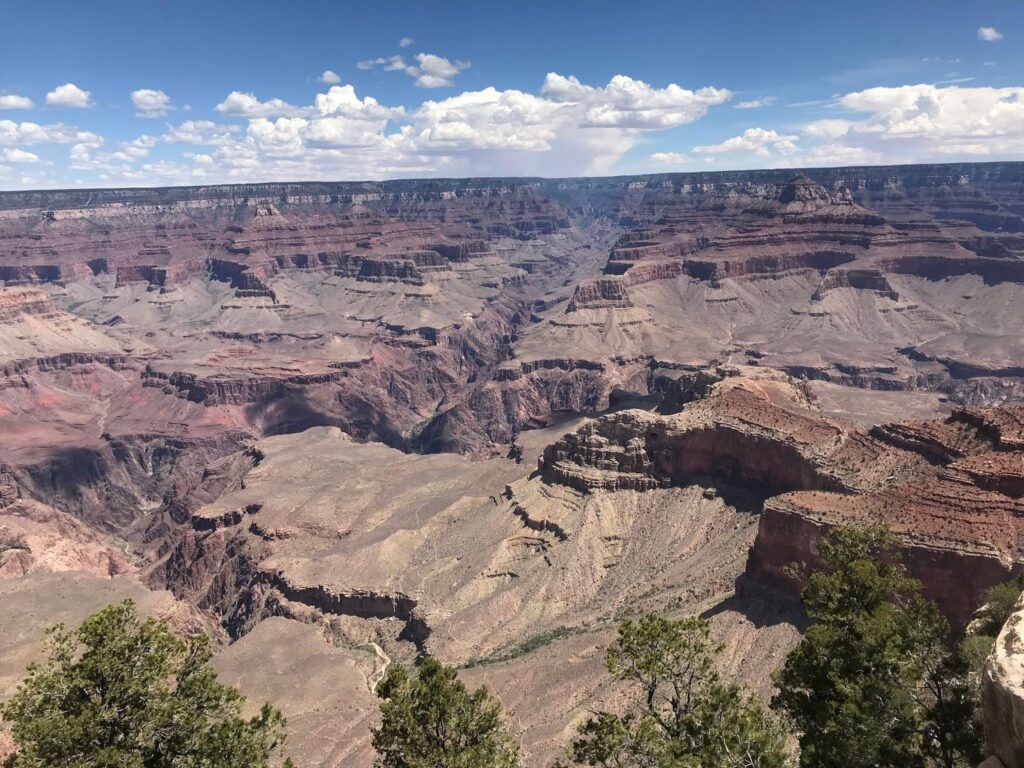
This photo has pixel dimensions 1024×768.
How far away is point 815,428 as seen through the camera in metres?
78.4

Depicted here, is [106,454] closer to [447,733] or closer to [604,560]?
[604,560]

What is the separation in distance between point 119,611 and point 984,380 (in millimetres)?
201532

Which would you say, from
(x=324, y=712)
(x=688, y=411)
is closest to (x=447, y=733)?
(x=324, y=712)

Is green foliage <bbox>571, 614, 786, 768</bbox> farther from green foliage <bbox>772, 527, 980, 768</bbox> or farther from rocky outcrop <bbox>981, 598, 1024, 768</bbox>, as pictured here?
rocky outcrop <bbox>981, 598, 1024, 768</bbox>

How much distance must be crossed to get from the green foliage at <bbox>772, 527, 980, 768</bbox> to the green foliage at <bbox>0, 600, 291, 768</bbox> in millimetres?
21231

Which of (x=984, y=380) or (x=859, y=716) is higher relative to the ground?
(x=859, y=716)

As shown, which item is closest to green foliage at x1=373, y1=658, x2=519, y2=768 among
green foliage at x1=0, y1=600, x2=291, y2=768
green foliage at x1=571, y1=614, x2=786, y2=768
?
green foliage at x1=571, y1=614, x2=786, y2=768

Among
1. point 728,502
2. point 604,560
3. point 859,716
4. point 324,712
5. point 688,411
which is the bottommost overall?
point 324,712

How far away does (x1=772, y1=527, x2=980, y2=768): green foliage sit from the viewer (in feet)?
86.0

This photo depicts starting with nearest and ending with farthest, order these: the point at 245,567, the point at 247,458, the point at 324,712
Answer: the point at 324,712
the point at 245,567
the point at 247,458

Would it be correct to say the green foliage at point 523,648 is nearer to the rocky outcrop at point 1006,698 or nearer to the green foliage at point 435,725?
the green foliage at point 435,725

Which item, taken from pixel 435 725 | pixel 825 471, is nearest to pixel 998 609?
pixel 435 725

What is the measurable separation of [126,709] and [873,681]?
2700 cm

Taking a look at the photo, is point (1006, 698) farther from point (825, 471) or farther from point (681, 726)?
point (825, 471)
